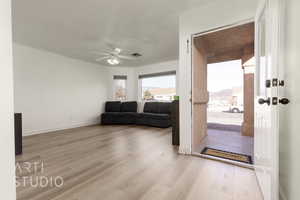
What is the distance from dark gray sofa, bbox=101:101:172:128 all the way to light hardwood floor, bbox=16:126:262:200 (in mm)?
1999

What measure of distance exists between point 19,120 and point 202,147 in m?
3.45

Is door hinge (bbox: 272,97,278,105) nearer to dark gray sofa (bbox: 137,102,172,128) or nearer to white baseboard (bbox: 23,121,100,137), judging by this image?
dark gray sofa (bbox: 137,102,172,128)

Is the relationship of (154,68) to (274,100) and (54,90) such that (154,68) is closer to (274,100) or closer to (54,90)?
(54,90)

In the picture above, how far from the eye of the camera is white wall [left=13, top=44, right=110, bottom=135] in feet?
11.9

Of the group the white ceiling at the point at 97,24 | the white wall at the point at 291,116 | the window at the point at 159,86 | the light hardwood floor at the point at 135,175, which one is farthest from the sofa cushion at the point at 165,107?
the white wall at the point at 291,116

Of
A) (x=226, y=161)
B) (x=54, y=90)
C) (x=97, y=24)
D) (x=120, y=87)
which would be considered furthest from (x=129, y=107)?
(x=226, y=161)

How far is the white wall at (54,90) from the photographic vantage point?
3.62 m

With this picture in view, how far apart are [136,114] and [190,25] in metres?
3.53

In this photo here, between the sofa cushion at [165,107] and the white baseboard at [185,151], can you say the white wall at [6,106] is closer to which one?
the white baseboard at [185,151]

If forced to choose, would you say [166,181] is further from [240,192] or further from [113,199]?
[240,192]

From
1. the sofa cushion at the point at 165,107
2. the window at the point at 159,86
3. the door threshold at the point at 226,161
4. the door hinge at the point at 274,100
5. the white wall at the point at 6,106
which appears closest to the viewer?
the white wall at the point at 6,106

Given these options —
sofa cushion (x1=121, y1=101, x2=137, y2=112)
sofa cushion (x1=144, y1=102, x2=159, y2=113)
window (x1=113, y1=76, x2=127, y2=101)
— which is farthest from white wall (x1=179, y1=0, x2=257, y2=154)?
window (x1=113, y1=76, x2=127, y2=101)

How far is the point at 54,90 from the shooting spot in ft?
13.8

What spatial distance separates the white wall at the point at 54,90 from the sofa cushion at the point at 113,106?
25 centimetres
